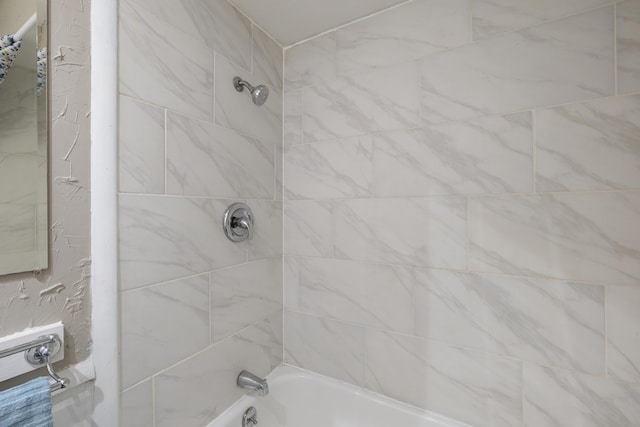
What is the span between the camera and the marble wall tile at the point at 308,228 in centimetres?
131

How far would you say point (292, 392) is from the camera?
1.31m

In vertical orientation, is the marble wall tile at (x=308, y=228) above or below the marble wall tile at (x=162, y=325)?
above

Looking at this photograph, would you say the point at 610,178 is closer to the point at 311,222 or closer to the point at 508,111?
the point at 508,111

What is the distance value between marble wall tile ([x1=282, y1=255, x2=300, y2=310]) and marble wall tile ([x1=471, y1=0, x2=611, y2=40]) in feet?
3.86

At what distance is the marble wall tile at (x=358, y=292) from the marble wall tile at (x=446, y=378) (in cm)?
8

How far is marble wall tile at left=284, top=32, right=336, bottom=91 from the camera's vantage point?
1304mm

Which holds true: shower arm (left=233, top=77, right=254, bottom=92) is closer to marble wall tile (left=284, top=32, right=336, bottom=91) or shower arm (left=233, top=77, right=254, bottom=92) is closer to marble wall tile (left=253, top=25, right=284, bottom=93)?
marble wall tile (left=253, top=25, right=284, bottom=93)

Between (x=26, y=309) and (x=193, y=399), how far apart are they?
584 millimetres

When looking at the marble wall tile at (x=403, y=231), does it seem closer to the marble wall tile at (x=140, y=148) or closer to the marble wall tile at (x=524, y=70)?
the marble wall tile at (x=524, y=70)

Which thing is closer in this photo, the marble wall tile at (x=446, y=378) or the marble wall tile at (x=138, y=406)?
the marble wall tile at (x=138, y=406)

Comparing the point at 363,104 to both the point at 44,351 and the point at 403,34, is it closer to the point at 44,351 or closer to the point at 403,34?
the point at 403,34

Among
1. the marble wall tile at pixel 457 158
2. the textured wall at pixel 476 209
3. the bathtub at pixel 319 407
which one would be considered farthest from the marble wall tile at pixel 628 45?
the bathtub at pixel 319 407

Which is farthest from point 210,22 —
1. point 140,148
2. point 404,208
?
point 404,208

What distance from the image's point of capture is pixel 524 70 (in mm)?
943
